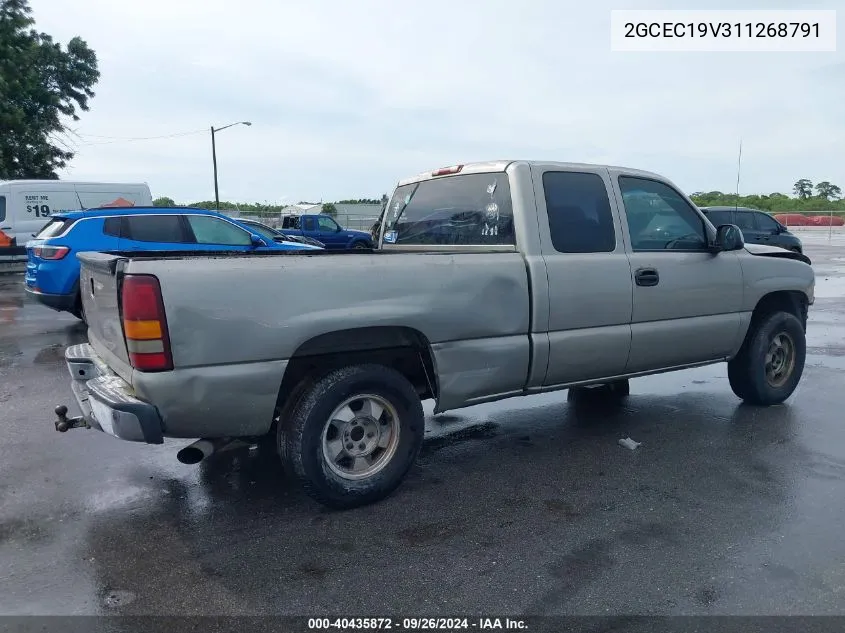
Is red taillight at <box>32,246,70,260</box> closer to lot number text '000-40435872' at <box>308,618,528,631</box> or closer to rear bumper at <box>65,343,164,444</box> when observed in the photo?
rear bumper at <box>65,343,164,444</box>

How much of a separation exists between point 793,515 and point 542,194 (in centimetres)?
235

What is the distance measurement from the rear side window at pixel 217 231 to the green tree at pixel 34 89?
780 inches

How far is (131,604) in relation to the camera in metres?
2.78

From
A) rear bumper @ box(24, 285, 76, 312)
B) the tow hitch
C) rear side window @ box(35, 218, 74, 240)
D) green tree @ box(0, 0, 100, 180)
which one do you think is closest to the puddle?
the tow hitch

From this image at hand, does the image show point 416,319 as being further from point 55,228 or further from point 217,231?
point 55,228

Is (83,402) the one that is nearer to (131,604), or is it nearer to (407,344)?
(131,604)

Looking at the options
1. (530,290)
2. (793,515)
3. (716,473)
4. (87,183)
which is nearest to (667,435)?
(716,473)

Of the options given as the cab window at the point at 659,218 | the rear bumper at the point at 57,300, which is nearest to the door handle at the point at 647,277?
the cab window at the point at 659,218

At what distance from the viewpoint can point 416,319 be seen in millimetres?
3641

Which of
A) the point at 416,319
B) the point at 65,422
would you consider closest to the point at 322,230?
the point at 65,422

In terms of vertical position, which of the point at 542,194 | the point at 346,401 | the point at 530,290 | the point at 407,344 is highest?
the point at 542,194

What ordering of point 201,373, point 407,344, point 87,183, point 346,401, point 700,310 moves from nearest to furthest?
point 201,373 < point 346,401 < point 407,344 < point 700,310 < point 87,183

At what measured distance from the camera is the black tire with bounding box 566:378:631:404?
596cm

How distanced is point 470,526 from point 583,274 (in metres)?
1.77
